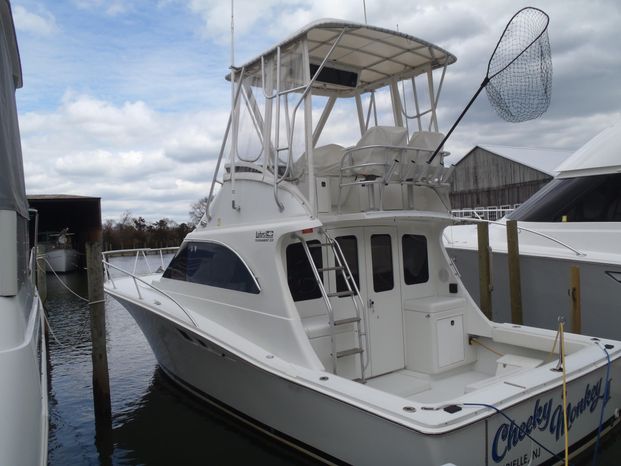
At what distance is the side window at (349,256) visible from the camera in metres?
5.55

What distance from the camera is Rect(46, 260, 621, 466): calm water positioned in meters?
5.38

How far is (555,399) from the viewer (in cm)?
412

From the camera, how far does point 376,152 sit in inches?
198

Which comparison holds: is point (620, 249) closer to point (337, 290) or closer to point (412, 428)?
point (337, 290)

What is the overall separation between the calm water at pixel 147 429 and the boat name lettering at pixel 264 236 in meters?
2.03

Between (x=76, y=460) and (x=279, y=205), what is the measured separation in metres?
3.70

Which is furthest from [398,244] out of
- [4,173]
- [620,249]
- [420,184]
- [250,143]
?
[4,173]

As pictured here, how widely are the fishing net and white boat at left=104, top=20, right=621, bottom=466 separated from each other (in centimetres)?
84

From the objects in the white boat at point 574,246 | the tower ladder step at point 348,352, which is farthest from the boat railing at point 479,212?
the tower ladder step at point 348,352

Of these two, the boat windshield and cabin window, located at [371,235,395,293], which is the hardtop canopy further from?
the boat windshield

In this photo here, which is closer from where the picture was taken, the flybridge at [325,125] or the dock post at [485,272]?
the flybridge at [325,125]

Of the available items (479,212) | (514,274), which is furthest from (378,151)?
(479,212)

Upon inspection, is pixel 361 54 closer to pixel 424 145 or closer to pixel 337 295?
pixel 424 145

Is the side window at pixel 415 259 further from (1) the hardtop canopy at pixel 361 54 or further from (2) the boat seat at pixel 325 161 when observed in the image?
(1) the hardtop canopy at pixel 361 54
